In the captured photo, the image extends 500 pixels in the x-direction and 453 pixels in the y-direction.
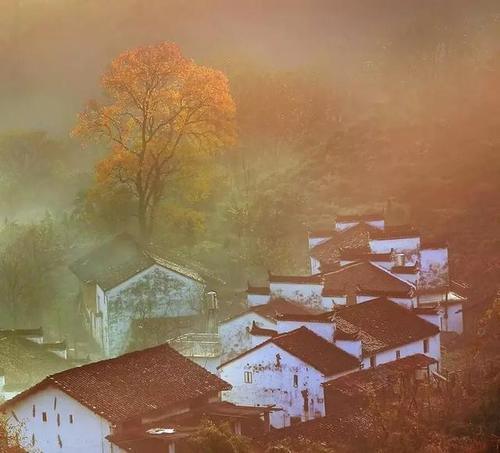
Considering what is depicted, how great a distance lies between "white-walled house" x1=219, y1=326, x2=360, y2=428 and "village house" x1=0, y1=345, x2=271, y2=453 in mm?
2136

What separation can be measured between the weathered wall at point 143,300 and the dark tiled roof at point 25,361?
392 centimetres

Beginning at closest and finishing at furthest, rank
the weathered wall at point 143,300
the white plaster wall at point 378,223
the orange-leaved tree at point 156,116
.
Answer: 1. the weathered wall at point 143,300
2. the orange-leaved tree at point 156,116
3. the white plaster wall at point 378,223

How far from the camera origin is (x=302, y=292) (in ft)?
150

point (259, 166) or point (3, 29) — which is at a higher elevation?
point (3, 29)

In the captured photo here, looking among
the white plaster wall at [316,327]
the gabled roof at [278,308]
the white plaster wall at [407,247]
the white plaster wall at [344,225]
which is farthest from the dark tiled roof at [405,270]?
the white plaster wall at [316,327]

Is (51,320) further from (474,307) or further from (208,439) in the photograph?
(208,439)

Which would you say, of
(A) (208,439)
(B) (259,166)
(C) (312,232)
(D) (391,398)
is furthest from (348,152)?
(A) (208,439)

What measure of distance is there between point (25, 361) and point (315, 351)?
12.0 meters

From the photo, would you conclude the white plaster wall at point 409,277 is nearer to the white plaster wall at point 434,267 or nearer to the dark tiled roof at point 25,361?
the white plaster wall at point 434,267

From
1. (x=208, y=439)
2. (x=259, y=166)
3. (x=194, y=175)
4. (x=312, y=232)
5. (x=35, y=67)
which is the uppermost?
(x=35, y=67)

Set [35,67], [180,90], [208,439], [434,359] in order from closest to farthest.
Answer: [208,439], [434,359], [180,90], [35,67]

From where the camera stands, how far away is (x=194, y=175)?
5656 cm

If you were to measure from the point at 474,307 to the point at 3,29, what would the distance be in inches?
2540

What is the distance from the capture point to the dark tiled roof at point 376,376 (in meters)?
36.5
